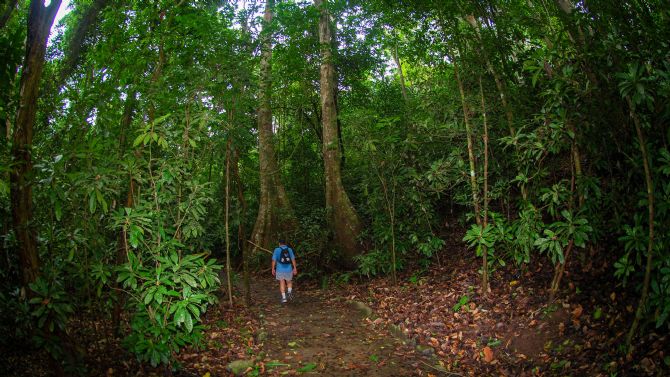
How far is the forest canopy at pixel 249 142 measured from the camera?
3.43 meters

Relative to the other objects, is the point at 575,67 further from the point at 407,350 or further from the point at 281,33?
the point at 281,33

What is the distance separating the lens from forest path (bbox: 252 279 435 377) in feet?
16.8

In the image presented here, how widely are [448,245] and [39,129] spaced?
7.42 metres

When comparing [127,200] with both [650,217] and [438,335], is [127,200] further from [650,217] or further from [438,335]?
[650,217]

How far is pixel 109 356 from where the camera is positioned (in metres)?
4.14

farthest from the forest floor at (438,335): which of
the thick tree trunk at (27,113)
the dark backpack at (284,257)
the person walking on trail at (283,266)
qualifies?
the thick tree trunk at (27,113)

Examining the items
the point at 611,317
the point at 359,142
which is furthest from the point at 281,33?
the point at 611,317

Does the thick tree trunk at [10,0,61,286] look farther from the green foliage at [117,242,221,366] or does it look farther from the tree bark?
the green foliage at [117,242,221,366]

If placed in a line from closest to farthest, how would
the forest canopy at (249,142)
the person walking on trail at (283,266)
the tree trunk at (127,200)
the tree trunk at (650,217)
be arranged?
the forest canopy at (249,142) < the tree trunk at (650,217) < the tree trunk at (127,200) < the person walking on trail at (283,266)

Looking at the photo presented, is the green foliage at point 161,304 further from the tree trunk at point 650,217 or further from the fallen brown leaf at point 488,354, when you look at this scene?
the tree trunk at point 650,217

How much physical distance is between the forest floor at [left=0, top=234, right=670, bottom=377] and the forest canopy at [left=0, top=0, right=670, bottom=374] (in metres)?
0.21

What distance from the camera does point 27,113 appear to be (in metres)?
3.11

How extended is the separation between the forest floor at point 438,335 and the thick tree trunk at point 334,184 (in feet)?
6.99

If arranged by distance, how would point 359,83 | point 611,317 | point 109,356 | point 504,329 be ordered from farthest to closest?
point 359,83 < point 504,329 < point 611,317 < point 109,356
